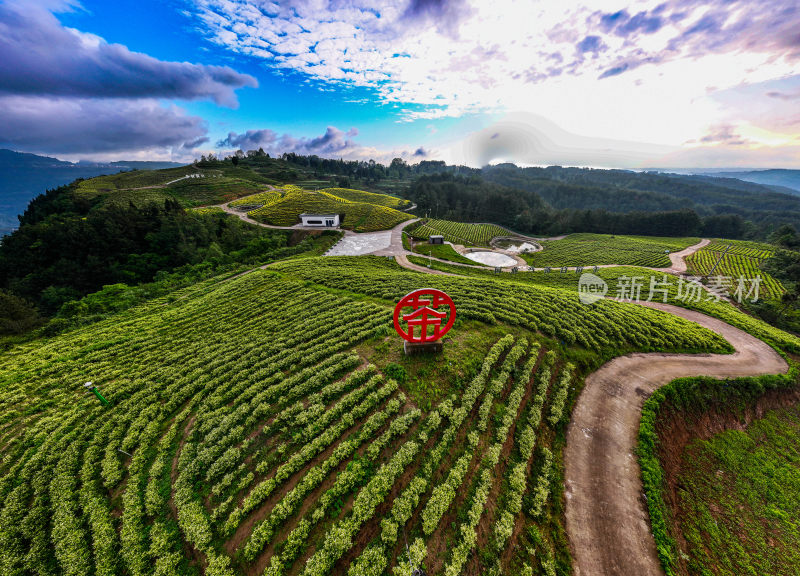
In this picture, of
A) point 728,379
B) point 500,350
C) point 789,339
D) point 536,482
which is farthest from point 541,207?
point 536,482

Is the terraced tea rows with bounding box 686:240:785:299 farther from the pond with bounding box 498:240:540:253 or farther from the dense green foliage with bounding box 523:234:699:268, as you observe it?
the pond with bounding box 498:240:540:253

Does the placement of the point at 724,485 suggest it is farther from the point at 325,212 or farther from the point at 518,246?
the point at 325,212

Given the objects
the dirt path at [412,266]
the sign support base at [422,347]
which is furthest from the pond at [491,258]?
the sign support base at [422,347]

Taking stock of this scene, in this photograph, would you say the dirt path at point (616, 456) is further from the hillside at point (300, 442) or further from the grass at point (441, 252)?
the grass at point (441, 252)

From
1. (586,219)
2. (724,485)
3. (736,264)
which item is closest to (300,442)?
(724,485)

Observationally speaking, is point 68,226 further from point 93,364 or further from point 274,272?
point 93,364

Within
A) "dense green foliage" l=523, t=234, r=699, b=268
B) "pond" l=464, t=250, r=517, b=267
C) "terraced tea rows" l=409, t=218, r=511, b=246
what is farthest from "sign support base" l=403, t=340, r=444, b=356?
"terraced tea rows" l=409, t=218, r=511, b=246

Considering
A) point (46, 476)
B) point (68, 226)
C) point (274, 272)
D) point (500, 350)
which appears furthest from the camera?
point (68, 226)
